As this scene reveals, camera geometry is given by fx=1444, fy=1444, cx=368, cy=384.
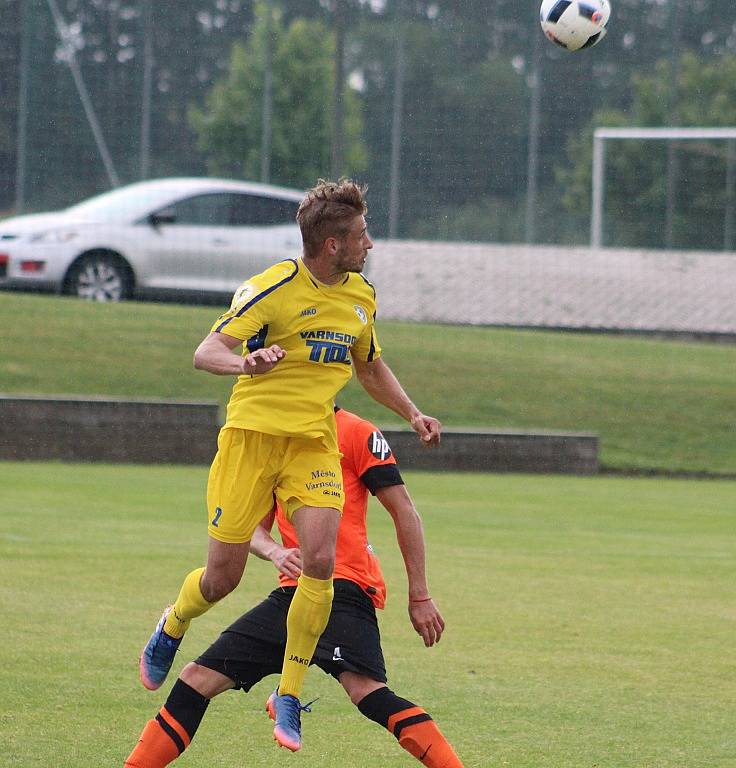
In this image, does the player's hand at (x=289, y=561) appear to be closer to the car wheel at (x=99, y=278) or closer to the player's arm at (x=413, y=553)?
the player's arm at (x=413, y=553)

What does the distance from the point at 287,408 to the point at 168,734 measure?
1147 millimetres

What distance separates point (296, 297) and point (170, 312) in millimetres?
14290

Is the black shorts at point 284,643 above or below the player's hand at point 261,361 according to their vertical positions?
below

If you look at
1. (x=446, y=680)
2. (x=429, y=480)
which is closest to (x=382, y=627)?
(x=446, y=680)

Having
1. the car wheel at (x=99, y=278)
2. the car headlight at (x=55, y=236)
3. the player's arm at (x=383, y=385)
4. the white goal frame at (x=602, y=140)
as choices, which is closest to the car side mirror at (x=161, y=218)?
the car wheel at (x=99, y=278)

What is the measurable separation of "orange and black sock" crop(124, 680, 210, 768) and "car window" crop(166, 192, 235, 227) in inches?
585

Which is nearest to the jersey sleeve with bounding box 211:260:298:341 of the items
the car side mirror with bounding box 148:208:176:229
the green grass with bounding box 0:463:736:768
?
the green grass with bounding box 0:463:736:768

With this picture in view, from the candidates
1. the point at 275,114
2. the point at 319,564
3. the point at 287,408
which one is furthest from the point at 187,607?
the point at 275,114

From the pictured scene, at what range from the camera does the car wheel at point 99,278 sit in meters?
18.8

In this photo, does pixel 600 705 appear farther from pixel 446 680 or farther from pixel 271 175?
pixel 271 175

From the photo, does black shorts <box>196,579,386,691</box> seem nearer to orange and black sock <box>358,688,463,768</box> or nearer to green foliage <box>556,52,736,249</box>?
orange and black sock <box>358,688,463,768</box>

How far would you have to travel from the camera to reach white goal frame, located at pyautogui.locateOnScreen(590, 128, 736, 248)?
70.3 ft

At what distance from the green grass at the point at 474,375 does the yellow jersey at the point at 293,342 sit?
39.2ft

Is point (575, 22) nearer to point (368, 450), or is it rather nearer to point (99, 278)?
point (368, 450)
